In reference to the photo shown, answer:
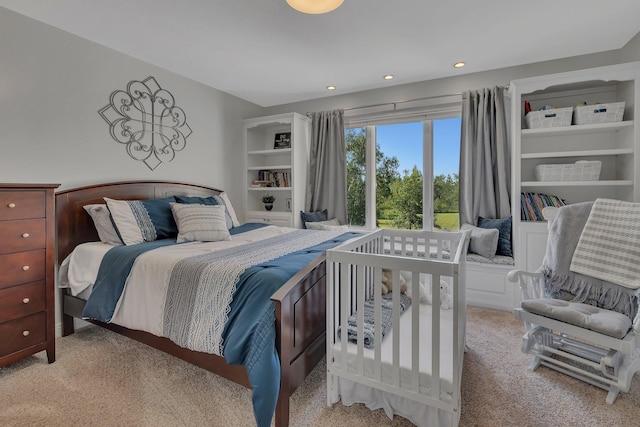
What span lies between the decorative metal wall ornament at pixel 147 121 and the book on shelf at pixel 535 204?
11.9 feet

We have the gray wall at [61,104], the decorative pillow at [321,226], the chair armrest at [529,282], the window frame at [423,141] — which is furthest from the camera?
the decorative pillow at [321,226]

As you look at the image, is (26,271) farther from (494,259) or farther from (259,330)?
(494,259)

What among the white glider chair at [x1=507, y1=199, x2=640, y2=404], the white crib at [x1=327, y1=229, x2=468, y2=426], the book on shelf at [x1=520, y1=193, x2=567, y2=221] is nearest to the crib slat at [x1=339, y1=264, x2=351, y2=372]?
the white crib at [x1=327, y1=229, x2=468, y2=426]

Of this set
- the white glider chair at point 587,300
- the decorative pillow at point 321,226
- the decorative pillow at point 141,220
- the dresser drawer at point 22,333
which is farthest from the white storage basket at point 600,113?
the dresser drawer at point 22,333

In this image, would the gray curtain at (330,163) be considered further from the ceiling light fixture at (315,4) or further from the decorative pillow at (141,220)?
the ceiling light fixture at (315,4)

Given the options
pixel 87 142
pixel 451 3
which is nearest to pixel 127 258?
pixel 87 142

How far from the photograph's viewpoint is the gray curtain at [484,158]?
3256mm

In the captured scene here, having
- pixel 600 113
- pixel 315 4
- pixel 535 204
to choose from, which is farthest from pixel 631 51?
pixel 315 4

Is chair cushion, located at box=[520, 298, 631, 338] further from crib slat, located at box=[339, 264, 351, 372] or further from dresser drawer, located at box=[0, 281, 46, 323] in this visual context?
dresser drawer, located at box=[0, 281, 46, 323]

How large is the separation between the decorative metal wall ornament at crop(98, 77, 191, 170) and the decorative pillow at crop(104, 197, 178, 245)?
2.15 ft

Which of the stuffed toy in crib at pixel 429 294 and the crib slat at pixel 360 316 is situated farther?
the stuffed toy in crib at pixel 429 294

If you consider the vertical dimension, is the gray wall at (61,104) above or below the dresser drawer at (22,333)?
above

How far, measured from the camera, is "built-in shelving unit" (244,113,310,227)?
4.18 meters

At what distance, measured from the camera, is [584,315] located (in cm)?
173
